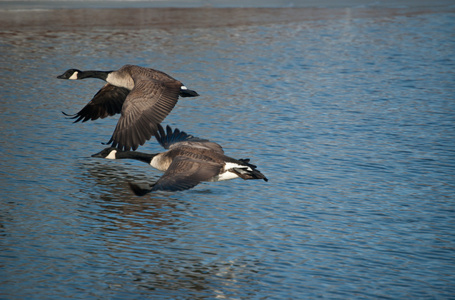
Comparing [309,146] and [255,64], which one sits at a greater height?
[255,64]

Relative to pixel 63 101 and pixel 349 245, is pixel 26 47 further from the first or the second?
pixel 349 245

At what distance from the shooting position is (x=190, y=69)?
14.9 meters

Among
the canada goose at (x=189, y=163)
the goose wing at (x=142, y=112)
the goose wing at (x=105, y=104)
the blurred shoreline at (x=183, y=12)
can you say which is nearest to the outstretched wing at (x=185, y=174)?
the canada goose at (x=189, y=163)

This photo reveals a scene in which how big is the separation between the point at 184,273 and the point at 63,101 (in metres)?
7.20

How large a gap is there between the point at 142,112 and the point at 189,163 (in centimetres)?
158

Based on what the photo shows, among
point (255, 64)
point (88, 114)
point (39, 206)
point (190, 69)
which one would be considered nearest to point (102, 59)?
point (190, 69)

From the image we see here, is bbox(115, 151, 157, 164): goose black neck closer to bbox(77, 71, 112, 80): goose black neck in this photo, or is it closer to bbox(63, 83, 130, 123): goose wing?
bbox(63, 83, 130, 123): goose wing

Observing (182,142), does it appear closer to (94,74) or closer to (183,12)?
(94,74)

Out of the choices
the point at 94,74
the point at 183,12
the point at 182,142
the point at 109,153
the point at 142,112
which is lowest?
the point at 109,153

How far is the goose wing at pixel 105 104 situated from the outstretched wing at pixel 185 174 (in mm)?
3061

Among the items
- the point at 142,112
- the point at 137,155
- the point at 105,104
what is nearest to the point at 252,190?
the point at 137,155

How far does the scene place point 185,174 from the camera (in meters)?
7.04

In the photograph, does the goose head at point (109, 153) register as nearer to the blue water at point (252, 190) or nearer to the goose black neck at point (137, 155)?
the goose black neck at point (137, 155)

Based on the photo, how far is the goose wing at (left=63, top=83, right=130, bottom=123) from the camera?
1022 cm
